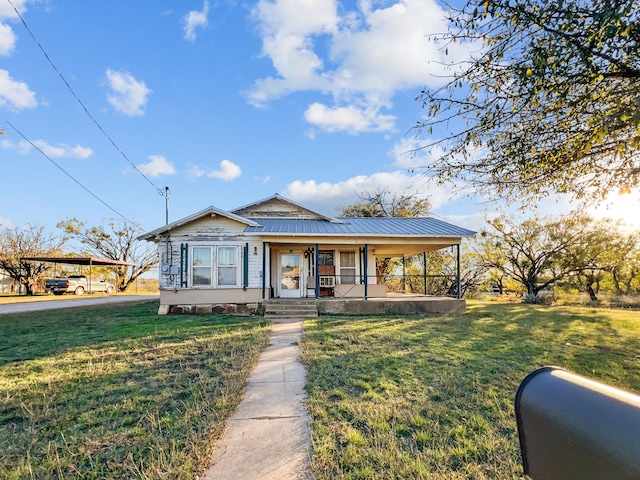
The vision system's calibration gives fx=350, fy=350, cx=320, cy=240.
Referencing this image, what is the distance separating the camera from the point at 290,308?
12.9m

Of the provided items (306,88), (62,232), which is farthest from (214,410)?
(62,232)

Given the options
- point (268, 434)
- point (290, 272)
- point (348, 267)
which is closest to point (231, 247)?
point (290, 272)

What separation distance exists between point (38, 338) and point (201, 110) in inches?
415

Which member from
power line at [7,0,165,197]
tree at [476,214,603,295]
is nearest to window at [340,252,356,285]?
tree at [476,214,603,295]

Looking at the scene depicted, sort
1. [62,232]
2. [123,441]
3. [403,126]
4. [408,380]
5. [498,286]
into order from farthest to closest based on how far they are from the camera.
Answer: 1. [62,232]
2. [498,286]
3. [403,126]
4. [408,380]
5. [123,441]

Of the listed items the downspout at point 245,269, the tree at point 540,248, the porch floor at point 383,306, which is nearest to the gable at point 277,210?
the downspout at point 245,269

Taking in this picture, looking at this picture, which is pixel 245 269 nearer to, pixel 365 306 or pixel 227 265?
pixel 227 265

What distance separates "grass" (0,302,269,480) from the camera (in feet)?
10.1

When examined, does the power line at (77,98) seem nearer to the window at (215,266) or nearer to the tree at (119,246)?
the window at (215,266)

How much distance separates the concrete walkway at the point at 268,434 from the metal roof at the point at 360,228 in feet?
26.9

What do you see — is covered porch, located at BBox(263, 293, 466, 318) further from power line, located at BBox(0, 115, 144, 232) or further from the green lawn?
power line, located at BBox(0, 115, 144, 232)

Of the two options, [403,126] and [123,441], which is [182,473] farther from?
[403,126]

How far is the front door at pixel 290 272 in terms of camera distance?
15586 mm

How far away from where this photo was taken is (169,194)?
83.8ft
